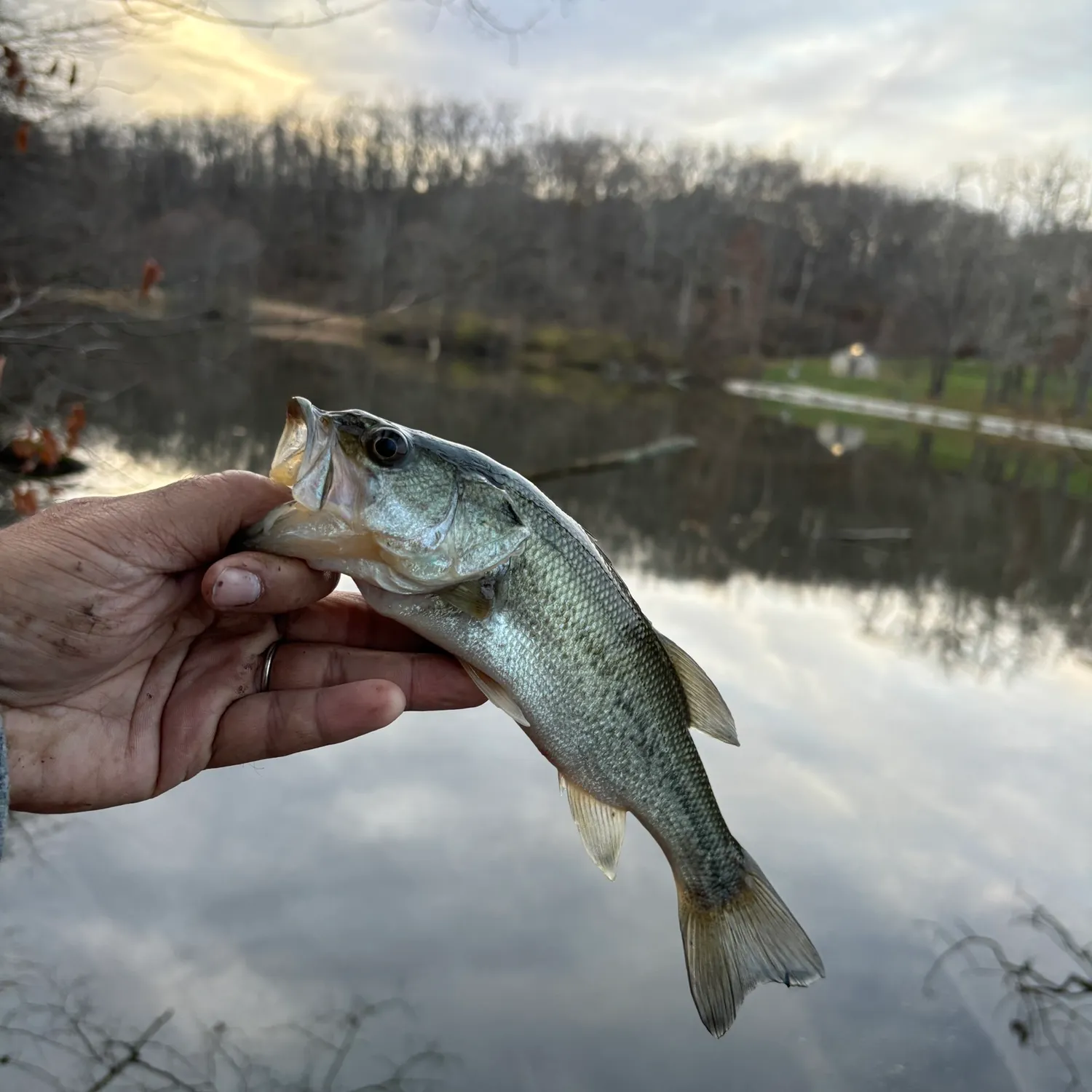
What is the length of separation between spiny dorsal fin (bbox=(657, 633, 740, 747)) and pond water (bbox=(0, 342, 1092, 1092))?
2570 mm

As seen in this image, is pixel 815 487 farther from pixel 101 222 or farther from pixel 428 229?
pixel 428 229

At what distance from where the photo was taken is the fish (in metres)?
2.30

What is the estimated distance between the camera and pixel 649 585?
38.2ft

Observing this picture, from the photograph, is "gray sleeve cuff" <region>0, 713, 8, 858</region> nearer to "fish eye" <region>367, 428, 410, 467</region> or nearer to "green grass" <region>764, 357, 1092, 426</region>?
"fish eye" <region>367, 428, 410, 467</region>

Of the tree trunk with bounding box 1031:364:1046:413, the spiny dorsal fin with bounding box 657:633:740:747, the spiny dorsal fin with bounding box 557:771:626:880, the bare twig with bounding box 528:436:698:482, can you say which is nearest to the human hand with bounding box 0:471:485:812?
the spiny dorsal fin with bounding box 557:771:626:880

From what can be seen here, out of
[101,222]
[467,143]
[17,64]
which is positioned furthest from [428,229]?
[17,64]

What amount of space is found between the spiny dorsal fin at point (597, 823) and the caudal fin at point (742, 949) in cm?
30

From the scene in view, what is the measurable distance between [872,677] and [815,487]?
11.6m

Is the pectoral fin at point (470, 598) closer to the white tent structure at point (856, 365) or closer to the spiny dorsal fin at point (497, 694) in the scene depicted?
the spiny dorsal fin at point (497, 694)

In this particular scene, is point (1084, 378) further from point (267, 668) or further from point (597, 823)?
point (267, 668)

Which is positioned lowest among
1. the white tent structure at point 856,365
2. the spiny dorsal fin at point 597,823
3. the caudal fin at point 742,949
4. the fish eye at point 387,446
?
the caudal fin at point 742,949

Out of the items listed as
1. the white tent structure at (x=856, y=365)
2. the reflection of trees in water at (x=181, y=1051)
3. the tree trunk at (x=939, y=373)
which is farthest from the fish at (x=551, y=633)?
the white tent structure at (x=856, y=365)

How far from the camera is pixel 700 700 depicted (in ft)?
8.92

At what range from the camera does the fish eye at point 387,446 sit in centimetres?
230
